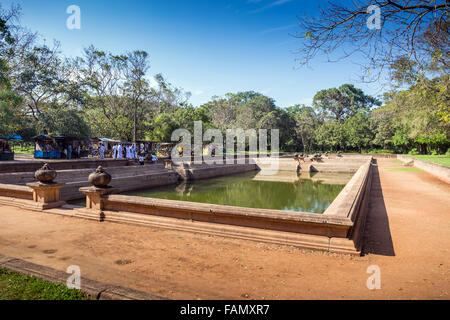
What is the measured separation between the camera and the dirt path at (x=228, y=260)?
315 cm

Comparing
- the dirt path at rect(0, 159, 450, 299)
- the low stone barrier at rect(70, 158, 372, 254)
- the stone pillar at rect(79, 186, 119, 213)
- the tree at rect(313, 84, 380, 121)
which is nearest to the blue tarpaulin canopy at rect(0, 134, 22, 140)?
the dirt path at rect(0, 159, 450, 299)

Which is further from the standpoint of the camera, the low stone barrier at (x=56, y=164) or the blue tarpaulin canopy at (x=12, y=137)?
the blue tarpaulin canopy at (x=12, y=137)

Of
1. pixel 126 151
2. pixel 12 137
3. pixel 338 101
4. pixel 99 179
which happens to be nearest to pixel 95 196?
pixel 99 179

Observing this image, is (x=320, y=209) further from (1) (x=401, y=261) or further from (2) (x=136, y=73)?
(2) (x=136, y=73)

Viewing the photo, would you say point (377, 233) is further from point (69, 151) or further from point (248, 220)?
point (69, 151)

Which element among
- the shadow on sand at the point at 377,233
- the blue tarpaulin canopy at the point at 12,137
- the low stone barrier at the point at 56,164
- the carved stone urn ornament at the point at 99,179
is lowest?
the shadow on sand at the point at 377,233

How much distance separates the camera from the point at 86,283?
302cm

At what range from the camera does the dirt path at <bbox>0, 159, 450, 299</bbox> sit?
10.3 ft

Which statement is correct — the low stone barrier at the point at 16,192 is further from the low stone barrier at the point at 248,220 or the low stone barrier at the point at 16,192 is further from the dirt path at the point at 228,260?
the low stone barrier at the point at 248,220

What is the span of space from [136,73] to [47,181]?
2795cm

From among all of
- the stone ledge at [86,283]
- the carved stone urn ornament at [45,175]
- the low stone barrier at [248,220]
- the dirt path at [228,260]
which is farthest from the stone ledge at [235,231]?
the stone ledge at [86,283]

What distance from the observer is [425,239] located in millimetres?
5109

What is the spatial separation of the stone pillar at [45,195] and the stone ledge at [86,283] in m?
3.70

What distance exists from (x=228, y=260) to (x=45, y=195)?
18.6 ft
